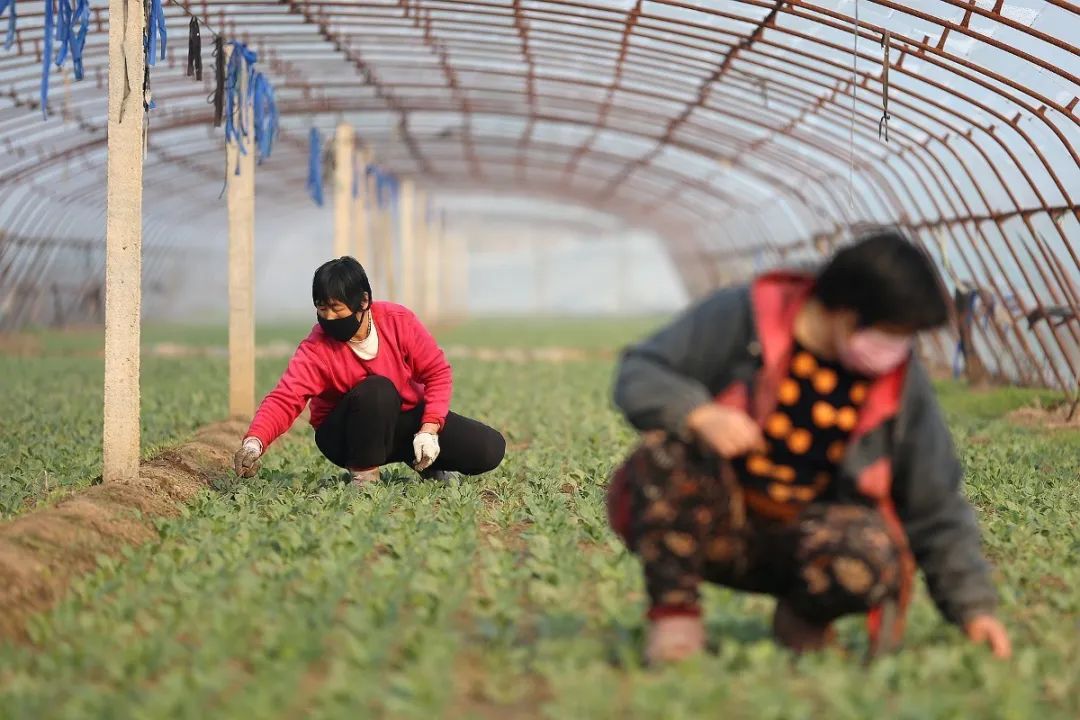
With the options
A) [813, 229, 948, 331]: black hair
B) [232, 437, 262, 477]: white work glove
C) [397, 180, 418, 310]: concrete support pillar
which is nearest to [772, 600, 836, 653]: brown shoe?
[813, 229, 948, 331]: black hair

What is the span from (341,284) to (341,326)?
0.26m

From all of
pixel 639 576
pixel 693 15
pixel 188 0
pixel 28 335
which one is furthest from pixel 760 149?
pixel 639 576

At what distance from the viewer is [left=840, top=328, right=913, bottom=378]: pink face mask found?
3430 mm

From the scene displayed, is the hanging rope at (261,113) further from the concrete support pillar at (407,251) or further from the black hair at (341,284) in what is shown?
the concrete support pillar at (407,251)

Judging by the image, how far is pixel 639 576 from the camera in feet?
16.7

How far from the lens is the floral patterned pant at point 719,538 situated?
3.60 m

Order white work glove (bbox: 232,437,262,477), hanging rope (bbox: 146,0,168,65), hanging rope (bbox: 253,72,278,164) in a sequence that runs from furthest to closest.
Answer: hanging rope (bbox: 253,72,278,164) → hanging rope (bbox: 146,0,168,65) → white work glove (bbox: 232,437,262,477)

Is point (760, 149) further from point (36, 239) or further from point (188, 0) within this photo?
point (36, 239)

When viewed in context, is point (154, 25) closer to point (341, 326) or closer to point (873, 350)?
point (341, 326)

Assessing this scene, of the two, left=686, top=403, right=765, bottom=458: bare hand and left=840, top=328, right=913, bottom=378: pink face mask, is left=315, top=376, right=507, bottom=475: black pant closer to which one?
left=686, top=403, right=765, bottom=458: bare hand

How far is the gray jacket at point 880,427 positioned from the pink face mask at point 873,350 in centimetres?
18

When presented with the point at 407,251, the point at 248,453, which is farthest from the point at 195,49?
the point at 407,251

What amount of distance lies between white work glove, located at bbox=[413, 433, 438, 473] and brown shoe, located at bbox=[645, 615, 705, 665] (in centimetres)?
311

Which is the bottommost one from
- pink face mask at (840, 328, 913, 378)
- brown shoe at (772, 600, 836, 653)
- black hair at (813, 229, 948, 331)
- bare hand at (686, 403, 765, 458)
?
brown shoe at (772, 600, 836, 653)
